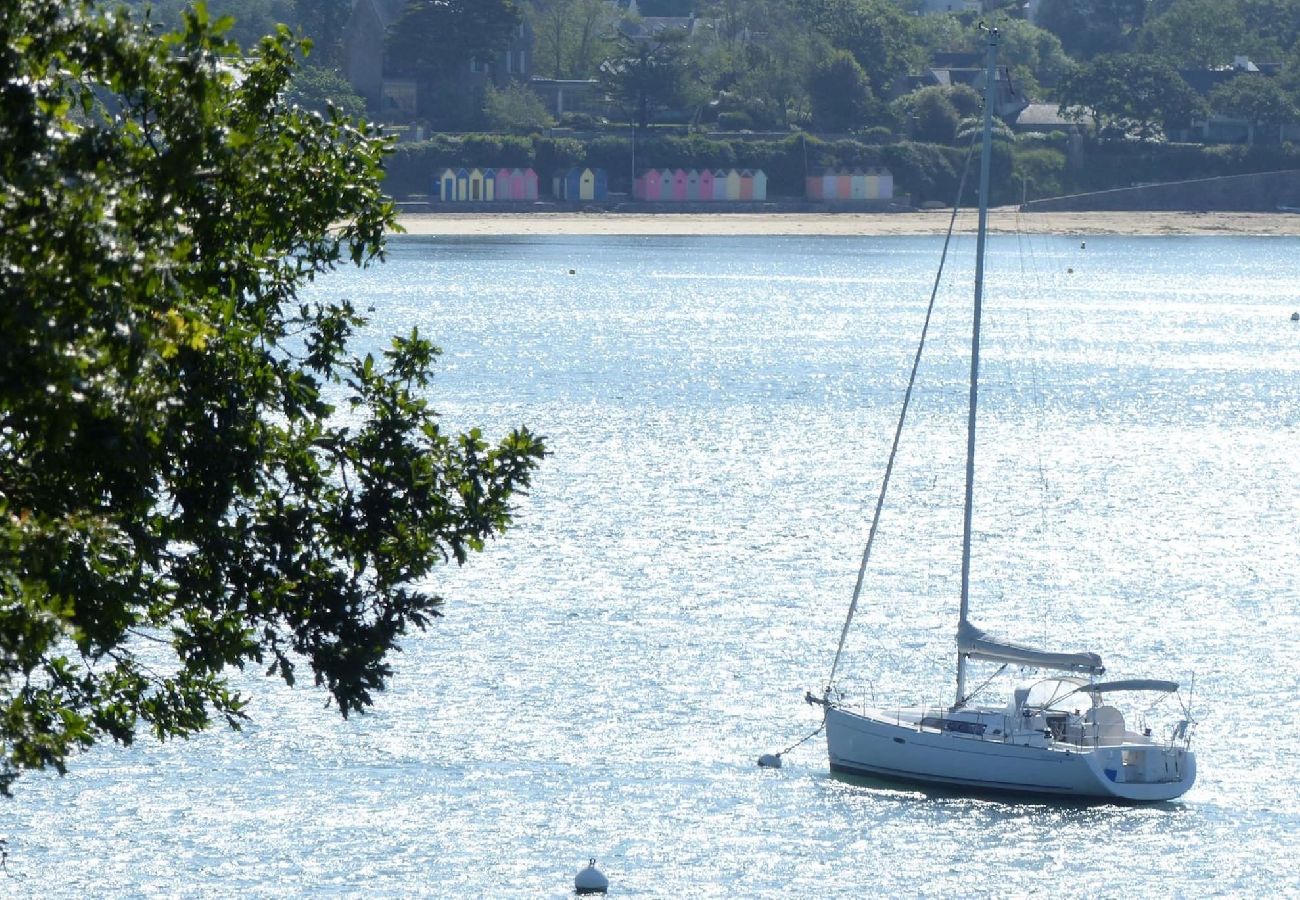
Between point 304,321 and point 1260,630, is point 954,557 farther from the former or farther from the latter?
point 304,321

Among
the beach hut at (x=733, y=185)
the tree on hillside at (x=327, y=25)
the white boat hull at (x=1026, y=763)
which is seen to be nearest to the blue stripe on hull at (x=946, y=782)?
the white boat hull at (x=1026, y=763)

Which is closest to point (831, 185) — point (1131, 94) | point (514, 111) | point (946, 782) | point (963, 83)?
point (963, 83)

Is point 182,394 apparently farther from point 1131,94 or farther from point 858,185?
point 1131,94

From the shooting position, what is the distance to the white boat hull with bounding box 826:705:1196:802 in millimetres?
31219

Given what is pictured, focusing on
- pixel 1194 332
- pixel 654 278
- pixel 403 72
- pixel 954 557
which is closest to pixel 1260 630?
pixel 954 557

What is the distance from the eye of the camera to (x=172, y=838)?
28.4 meters

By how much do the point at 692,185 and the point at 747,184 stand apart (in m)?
4.63

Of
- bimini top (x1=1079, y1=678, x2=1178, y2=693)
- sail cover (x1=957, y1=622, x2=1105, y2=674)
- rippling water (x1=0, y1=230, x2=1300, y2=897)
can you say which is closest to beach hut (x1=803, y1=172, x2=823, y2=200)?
rippling water (x1=0, y1=230, x2=1300, y2=897)

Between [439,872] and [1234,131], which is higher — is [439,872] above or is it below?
below

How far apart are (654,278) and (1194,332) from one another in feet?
142

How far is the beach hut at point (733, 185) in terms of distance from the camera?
17400 centimetres

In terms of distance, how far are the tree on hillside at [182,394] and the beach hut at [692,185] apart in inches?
6273

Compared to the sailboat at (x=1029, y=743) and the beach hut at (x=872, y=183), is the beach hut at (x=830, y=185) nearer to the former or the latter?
the beach hut at (x=872, y=183)

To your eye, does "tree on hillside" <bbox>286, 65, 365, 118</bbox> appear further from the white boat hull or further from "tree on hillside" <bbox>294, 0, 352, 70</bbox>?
the white boat hull
